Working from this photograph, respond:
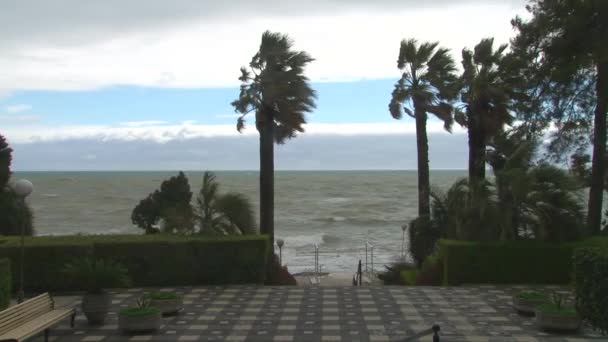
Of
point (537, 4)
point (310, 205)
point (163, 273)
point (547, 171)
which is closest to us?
point (163, 273)

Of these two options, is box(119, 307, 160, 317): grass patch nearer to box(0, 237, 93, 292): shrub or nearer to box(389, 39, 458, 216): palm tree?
box(0, 237, 93, 292): shrub

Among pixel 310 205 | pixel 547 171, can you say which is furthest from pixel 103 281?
pixel 310 205

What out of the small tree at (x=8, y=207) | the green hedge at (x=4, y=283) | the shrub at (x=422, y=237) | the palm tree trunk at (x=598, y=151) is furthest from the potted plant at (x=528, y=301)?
the small tree at (x=8, y=207)

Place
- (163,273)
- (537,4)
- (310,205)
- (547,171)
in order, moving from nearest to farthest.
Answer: (163,273) < (547,171) < (537,4) < (310,205)

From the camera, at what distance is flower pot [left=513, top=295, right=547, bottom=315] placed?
1148 centimetres

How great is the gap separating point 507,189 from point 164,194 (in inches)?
617

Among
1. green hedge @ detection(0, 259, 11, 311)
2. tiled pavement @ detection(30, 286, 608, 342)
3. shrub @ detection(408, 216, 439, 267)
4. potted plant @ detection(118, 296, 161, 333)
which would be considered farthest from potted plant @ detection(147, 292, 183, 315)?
shrub @ detection(408, 216, 439, 267)

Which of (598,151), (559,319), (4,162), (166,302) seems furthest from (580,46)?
(4,162)

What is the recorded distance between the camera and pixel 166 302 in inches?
469

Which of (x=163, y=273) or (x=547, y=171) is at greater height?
(x=547, y=171)

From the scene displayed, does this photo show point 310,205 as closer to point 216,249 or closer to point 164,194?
point 164,194

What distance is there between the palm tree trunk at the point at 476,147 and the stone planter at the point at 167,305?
1462cm

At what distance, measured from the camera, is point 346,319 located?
A: 11531 millimetres

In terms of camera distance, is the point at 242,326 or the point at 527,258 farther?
the point at 527,258
